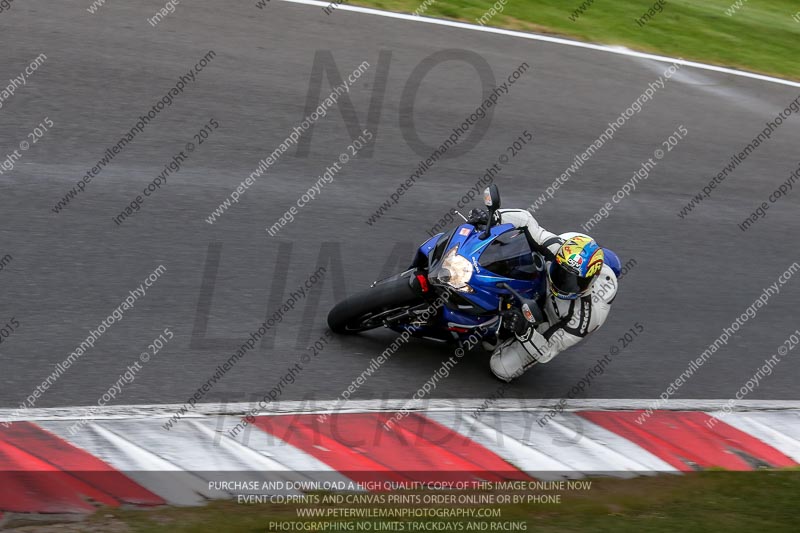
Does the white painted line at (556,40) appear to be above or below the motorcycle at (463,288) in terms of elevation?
above

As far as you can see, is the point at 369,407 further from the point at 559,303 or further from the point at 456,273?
the point at 559,303

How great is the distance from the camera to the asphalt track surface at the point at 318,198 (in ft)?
23.6

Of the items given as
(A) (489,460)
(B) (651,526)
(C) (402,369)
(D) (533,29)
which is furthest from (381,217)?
(D) (533,29)

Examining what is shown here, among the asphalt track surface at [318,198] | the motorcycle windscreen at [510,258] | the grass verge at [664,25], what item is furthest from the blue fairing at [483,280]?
the grass verge at [664,25]

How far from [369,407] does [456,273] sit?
115cm

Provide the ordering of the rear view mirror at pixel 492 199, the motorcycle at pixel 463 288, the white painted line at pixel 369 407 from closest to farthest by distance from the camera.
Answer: the white painted line at pixel 369 407 < the motorcycle at pixel 463 288 < the rear view mirror at pixel 492 199

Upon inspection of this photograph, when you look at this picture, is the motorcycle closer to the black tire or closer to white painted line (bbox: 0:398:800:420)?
the black tire

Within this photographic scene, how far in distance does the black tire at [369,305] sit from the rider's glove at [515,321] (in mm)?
658

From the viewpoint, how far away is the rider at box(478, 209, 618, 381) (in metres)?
6.68

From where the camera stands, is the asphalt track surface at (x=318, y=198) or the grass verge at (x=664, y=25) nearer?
the asphalt track surface at (x=318, y=198)

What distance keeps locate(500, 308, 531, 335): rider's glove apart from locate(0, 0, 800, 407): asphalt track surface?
781 mm

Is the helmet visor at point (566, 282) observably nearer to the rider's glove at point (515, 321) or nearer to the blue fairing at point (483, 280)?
the blue fairing at point (483, 280)

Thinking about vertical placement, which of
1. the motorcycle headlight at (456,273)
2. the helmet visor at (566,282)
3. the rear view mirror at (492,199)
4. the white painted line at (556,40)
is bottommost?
the motorcycle headlight at (456,273)

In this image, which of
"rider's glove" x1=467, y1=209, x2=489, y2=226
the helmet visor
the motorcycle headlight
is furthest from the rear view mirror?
the helmet visor
